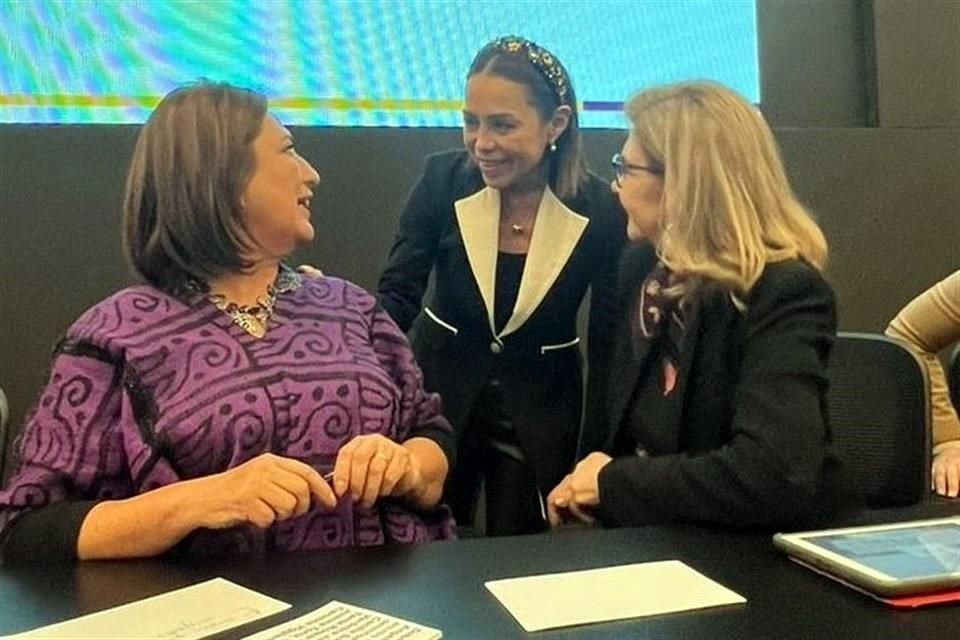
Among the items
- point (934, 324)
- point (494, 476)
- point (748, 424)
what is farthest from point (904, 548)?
point (934, 324)

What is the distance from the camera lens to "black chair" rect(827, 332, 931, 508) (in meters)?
1.85

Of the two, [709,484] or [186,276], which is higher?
[186,276]

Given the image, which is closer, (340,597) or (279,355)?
(340,597)

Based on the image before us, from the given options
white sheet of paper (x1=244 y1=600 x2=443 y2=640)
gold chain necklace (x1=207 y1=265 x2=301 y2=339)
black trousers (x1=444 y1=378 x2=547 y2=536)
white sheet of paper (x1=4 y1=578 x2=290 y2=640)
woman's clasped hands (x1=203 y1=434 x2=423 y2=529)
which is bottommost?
black trousers (x1=444 y1=378 x2=547 y2=536)

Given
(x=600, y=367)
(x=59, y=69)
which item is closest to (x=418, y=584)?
(x=600, y=367)

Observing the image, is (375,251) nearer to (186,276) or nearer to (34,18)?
(34,18)

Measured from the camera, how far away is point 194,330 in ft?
4.75

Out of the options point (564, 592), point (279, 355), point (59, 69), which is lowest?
point (564, 592)

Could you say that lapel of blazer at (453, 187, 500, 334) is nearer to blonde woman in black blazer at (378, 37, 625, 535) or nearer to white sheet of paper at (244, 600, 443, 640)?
blonde woman in black blazer at (378, 37, 625, 535)

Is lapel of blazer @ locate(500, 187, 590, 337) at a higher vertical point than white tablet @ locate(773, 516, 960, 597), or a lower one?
higher

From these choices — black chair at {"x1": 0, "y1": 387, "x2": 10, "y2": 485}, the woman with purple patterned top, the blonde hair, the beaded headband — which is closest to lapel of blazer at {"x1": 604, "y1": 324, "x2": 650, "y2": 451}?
the blonde hair

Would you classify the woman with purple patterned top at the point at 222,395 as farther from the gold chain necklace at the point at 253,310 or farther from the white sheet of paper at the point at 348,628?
the white sheet of paper at the point at 348,628

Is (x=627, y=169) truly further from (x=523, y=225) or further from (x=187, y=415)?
(x=187, y=415)

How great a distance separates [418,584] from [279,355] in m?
0.42
